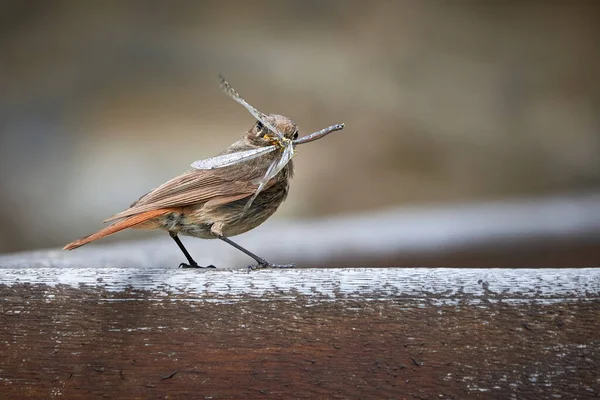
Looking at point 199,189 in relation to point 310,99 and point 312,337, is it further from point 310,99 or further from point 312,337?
point 310,99

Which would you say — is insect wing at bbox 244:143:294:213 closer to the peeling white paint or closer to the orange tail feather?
the orange tail feather

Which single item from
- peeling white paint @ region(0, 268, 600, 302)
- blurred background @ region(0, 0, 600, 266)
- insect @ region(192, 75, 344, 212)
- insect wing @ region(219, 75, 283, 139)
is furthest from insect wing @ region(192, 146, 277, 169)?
blurred background @ region(0, 0, 600, 266)

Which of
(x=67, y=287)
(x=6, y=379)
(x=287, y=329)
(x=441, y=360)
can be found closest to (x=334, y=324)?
(x=287, y=329)

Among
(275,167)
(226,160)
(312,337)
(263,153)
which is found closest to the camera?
(312,337)

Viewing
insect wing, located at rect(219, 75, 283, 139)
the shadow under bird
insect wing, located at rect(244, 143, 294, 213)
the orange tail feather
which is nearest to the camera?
insect wing, located at rect(219, 75, 283, 139)

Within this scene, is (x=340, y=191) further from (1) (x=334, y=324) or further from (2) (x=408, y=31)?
(1) (x=334, y=324)

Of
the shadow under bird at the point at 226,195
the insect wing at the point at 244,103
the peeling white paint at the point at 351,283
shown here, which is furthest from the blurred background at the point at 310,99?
the peeling white paint at the point at 351,283

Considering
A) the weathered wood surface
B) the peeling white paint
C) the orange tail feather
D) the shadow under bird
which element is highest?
the shadow under bird

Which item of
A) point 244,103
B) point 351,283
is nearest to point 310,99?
point 244,103
